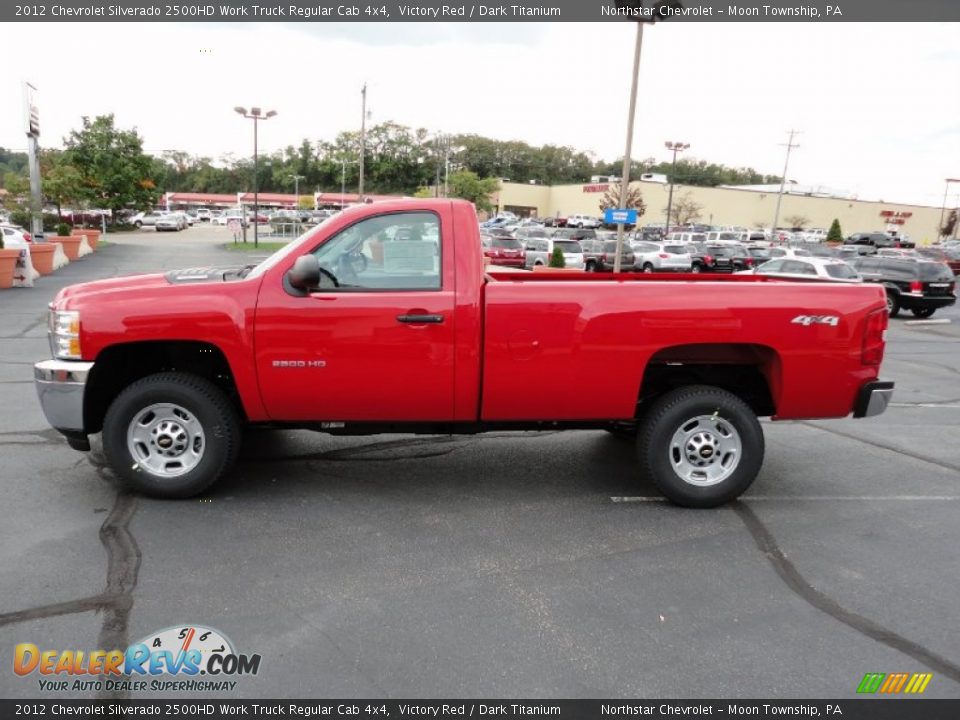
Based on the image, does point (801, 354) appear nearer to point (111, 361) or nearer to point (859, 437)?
point (859, 437)

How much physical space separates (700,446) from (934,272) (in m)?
18.9

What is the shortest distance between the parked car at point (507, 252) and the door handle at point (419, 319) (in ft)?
73.7

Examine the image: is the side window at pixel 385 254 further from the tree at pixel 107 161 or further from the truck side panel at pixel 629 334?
the tree at pixel 107 161

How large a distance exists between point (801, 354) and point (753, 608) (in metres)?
1.90

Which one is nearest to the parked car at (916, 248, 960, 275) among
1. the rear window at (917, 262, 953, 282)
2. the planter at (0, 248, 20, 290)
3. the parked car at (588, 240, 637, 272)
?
the parked car at (588, 240, 637, 272)

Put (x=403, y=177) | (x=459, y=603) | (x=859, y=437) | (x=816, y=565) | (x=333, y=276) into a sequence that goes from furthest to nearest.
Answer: (x=403, y=177) → (x=859, y=437) → (x=333, y=276) → (x=816, y=565) → (x=459, y=603)

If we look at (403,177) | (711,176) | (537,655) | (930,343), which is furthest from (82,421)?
(711,176)

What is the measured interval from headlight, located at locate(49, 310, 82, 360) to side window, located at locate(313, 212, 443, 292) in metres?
1.64

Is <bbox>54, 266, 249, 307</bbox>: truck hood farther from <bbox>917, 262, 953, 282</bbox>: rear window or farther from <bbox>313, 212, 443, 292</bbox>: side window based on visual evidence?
<bbox>917, 262, 953, 282</bbox>: rear window

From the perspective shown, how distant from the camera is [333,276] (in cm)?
474

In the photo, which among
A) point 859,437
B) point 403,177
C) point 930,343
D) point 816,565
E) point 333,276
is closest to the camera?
point 816,565

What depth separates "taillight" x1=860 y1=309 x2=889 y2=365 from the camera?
4.83m

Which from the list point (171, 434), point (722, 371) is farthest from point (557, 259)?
point (171, 434)

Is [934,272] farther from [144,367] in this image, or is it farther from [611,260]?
[144,367]
